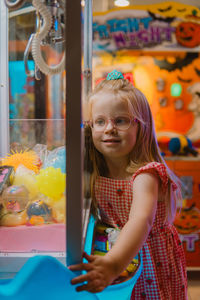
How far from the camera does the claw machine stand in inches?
19.1

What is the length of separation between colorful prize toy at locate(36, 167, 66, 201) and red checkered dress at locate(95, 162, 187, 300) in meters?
0.25

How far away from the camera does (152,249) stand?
95 centimetres

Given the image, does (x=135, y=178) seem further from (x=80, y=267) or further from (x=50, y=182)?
(x=80, y=267)

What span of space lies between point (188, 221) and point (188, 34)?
4.88 feet

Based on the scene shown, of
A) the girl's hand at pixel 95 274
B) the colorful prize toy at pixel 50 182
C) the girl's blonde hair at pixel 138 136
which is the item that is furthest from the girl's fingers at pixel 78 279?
the girl's blonde hair at pixel 138 136

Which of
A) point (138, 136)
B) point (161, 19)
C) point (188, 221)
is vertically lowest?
point (188, 221)

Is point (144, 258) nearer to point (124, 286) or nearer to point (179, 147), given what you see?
point (124, 286)

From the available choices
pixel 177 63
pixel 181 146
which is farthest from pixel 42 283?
pixel 177 63

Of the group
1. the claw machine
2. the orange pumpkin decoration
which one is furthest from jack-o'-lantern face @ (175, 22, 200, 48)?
the claw machine

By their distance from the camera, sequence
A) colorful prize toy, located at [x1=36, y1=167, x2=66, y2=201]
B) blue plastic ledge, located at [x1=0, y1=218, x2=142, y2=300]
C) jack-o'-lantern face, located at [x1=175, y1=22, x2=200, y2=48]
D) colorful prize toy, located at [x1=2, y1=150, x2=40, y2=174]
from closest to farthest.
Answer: blue plastic ledge, located at [x1=0, y1=218, x2=142, y2=300], colorful prize toy, located at [x1=36, y1=167, x2=66, y2=201], colorful prize toy, located at [x1=2, y1=150, x2=40, y2=174], jack-o'-lantern face, located at [x1=175, y1=22, x2=200, y2=48]

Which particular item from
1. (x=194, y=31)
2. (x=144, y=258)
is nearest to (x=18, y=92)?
(x=144, y=258)

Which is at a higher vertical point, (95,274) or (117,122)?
(117,122)

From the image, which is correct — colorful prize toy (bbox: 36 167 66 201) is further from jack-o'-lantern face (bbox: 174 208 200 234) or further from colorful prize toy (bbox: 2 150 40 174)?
jack-o'-lantern face (bbox: 174 208 200 234)

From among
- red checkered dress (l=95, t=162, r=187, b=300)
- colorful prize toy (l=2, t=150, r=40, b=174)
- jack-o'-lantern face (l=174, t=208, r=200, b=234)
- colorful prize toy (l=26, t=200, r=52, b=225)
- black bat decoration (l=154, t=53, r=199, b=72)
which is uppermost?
black bat decoration (l=154, t=53, r=199, b=72)
